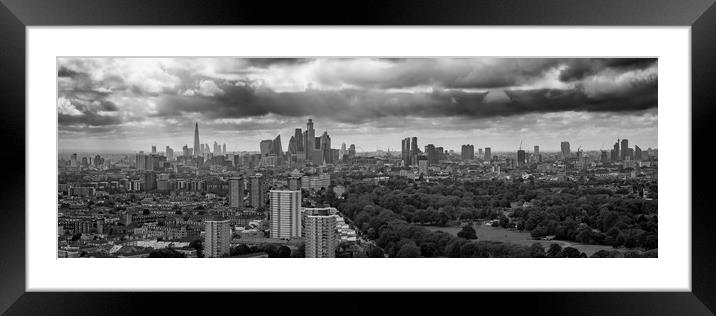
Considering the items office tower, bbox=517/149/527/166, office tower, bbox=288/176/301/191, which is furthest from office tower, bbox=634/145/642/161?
office tower, bbox=288/176/301/191

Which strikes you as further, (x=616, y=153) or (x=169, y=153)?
(x=616, y=153)

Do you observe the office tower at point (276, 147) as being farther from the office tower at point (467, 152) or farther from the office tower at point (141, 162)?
the office tower at point (467, 152)

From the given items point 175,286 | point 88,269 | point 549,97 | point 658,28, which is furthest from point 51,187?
point 549,97

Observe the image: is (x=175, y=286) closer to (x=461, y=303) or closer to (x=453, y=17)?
(x=461, y=303)

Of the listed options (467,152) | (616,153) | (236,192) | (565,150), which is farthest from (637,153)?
(236,192)

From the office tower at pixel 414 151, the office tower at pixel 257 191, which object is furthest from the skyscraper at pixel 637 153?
the office tower at pixel 257 191

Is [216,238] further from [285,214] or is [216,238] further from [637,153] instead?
[637,153]

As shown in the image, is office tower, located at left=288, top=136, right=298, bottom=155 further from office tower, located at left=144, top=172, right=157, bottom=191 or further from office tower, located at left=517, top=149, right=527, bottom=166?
office tower, located at left=517, top=149, right=527, bottom=166
